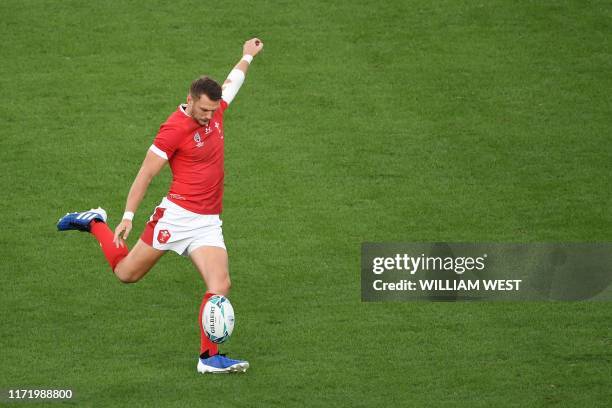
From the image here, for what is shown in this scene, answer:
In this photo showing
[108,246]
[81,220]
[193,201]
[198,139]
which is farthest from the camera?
[81,220]

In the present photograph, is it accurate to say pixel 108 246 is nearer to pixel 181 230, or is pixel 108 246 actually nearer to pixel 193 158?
pixel 181 230

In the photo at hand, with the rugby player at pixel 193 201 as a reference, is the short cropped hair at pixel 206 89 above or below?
above

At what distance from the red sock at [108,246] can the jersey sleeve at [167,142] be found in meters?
0.95

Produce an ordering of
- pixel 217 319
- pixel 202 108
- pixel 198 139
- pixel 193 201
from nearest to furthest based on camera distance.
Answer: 1. pixel 217 319
2. pixel 202 108
3. pixel 198 139
4. pixel 193 201

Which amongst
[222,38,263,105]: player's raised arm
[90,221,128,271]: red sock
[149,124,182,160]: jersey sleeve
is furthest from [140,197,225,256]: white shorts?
[222,38,263,105]: player's raised arm

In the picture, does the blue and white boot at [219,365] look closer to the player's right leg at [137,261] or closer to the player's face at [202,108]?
the player's right leg at [137,261]

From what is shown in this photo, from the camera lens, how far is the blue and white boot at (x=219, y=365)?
10.4 m

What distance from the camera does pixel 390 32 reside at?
1823cm

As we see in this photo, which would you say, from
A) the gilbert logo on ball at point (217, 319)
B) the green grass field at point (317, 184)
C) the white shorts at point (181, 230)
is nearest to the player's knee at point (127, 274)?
the white shorts at point (181, 230)

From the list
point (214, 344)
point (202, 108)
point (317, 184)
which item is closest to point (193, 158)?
Result: point (202, 108)

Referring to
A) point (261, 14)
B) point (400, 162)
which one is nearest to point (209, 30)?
point (261, 14)

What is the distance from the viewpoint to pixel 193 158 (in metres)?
10.6

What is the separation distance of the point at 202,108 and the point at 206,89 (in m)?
0.18

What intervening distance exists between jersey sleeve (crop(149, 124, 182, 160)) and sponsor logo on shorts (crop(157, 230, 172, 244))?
0.70 m
